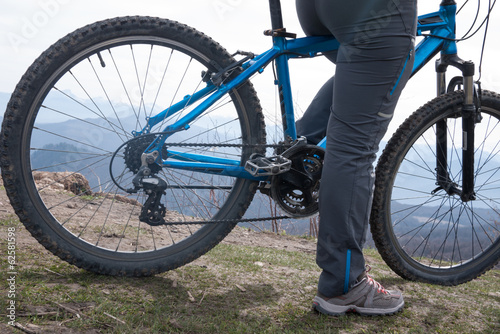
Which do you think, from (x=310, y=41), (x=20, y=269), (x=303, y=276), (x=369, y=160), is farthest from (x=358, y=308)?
(x=20, y=269)

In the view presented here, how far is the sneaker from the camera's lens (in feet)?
6.34

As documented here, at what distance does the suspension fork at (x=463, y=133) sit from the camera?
8.18 feet

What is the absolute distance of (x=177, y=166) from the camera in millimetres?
2182

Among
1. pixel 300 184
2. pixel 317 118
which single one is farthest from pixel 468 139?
pixel 300 184

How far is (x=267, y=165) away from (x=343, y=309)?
2.45 ft

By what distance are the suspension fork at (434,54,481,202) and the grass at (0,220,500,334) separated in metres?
0.61

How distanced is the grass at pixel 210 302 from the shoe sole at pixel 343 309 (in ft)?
0.08

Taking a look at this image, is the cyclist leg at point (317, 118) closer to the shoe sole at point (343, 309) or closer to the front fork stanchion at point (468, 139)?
the front fork stanchion at point (468, 139)

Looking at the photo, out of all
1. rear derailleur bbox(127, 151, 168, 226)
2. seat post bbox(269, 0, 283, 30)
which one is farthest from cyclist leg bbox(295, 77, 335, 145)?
rear derailleur bbox(127, 151, 168, 226)

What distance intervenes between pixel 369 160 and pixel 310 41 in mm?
714

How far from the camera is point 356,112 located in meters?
1.87

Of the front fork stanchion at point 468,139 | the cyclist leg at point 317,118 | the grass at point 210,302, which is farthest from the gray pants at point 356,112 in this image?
the front fork stanchion at point 468,139

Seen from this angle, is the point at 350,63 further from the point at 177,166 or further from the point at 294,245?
the point at 294,245

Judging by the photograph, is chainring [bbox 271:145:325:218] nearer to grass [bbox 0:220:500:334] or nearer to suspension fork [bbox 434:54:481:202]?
grass [bbox 0:220:500:334]
